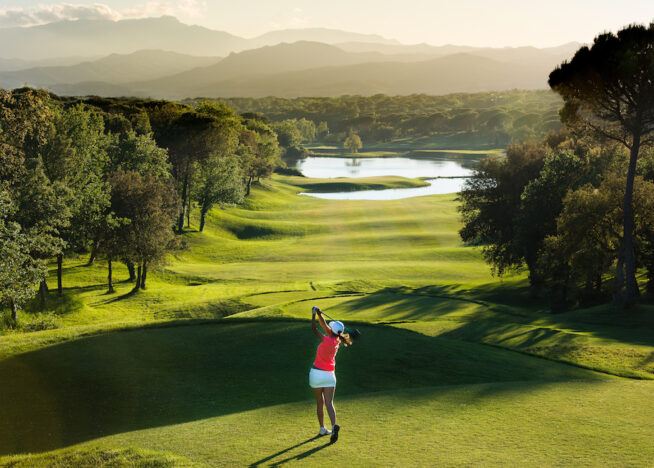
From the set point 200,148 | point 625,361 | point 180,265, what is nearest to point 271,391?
point 625,361

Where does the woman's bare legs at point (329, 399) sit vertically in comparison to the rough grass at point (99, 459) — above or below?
above

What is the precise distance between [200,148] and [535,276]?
145 ft

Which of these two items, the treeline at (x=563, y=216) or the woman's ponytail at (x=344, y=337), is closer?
the woman's ponytail at (x=344, y=337)

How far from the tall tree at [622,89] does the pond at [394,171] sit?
74627mm

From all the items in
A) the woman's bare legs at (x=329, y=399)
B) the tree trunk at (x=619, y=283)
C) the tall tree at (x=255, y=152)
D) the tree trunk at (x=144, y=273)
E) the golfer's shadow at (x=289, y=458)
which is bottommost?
the tree trunk at (x=144, y=273)

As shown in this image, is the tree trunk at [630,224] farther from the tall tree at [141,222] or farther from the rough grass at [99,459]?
the tall tree at [141,222]

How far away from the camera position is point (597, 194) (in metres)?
29.6

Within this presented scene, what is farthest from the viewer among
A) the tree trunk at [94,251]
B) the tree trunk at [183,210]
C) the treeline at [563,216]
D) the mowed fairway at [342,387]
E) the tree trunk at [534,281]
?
the tree trunk at [183,210]

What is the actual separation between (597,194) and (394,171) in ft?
435

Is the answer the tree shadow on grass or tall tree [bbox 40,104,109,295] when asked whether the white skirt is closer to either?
the tree shadow on grass

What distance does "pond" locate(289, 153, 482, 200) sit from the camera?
112750 mm

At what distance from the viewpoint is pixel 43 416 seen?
41.8 feet

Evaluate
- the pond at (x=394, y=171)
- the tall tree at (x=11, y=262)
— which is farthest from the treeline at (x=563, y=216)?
the pond at (x=394, y=171)

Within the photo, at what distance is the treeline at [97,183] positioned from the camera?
2570 cm
